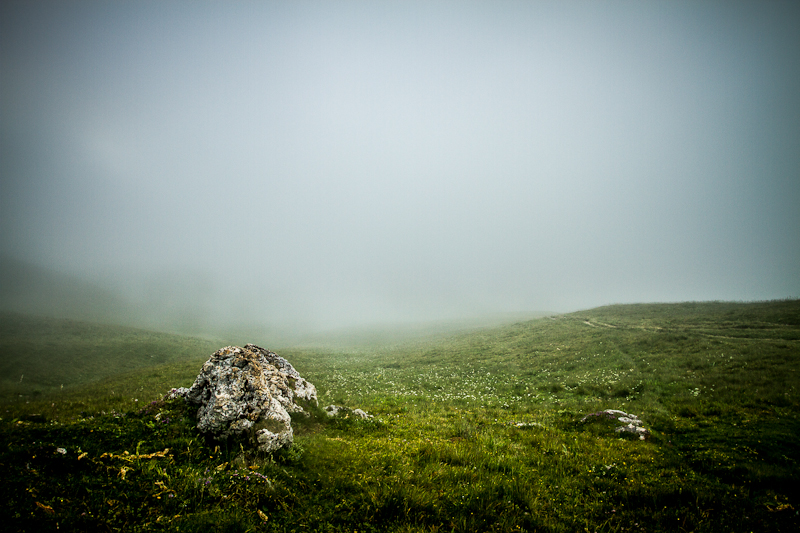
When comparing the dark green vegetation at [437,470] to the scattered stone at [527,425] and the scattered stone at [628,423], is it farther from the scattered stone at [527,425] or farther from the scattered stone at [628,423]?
the scattered stone at [628,423]

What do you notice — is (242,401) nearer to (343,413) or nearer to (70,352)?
(343,413)

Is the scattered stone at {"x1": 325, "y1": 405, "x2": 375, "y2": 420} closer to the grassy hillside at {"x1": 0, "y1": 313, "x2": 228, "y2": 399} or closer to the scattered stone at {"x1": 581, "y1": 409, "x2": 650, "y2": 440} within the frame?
the scattered stone at {"x1": 581, "y1": 409, "x2": 650, "y2": 440}

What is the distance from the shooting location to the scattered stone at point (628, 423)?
10906mm

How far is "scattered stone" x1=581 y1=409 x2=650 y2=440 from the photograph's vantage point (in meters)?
10.9

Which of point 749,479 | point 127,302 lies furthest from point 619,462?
point 127,302

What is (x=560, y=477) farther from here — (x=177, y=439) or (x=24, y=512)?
(x=24, y=512)

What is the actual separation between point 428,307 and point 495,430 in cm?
17998

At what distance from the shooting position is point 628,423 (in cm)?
1180

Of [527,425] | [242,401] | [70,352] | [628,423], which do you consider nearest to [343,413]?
[242,401]

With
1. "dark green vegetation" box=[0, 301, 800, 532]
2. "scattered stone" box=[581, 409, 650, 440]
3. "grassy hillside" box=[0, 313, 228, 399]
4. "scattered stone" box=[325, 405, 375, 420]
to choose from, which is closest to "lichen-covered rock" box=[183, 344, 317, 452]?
"dark green vegetation" box=[0, 301, 800, 532]

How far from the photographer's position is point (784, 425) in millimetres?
10664

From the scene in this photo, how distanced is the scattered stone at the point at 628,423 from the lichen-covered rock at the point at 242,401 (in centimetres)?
1264

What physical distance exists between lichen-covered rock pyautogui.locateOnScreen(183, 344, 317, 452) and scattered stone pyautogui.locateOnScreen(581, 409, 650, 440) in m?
12.6

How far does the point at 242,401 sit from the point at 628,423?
15186 millimetres
